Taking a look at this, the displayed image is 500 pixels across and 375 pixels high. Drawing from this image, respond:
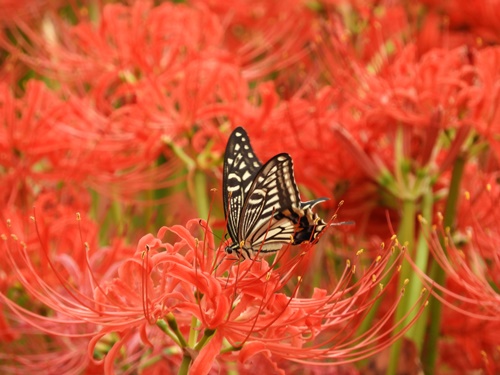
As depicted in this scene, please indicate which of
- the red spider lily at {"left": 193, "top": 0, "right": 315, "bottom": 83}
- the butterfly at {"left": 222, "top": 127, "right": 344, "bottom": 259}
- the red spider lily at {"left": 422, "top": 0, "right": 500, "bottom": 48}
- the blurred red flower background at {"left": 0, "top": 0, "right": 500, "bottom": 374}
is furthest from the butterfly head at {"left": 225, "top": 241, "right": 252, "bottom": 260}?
the red spider lily at {"left": 422, "top": 0, "right": 500, "bottom": 48}

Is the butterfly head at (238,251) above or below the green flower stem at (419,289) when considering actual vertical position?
above

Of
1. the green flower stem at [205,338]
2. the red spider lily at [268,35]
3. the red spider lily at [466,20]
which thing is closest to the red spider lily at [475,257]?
the green flower stem at [205,338]

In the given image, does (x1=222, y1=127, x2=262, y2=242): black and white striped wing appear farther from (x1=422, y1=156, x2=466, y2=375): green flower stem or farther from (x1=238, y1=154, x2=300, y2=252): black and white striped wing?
(x1=422, y1=156, x2=466, y2=375): green flower stem

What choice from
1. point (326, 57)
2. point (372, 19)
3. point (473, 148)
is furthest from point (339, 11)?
point (473, 148)

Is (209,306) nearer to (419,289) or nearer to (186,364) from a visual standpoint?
(186,364)

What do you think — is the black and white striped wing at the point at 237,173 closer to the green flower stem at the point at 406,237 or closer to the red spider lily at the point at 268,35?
the green flower stem at the point at 406,237

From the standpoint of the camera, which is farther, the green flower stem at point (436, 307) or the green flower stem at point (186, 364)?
the green flower stem at point (436, 307)

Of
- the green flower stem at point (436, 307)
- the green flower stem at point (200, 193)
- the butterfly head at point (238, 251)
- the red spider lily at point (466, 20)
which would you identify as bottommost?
the green flower stem at point (436, 307)

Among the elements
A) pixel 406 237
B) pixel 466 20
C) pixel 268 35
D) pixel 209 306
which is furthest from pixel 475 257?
pixel 466 20
